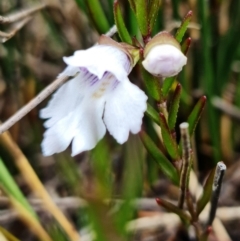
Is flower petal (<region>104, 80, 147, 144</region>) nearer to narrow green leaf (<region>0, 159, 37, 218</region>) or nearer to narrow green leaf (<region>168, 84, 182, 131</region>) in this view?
narrow green leaf (<region>168, 84, 182, 131</region>)

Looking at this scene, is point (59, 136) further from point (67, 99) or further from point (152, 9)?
point (152, 9)

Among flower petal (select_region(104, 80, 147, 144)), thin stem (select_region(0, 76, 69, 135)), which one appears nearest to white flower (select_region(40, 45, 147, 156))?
flower petal (select_region(104, 80, 147, 144))

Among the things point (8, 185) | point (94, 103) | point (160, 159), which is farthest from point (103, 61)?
point (8, 185)

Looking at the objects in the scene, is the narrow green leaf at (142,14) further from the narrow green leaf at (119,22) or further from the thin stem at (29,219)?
the thin stem at (29,219)

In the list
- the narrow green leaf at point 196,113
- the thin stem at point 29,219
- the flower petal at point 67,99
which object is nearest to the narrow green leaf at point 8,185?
the thin stem at point 29,219

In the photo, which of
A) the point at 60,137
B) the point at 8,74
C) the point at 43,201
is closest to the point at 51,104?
the point at 60,137
